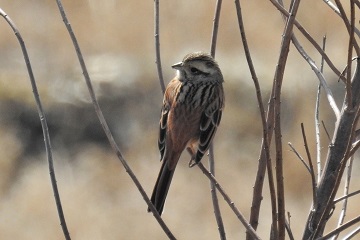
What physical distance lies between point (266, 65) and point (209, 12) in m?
1.58

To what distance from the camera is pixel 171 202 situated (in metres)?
13.3

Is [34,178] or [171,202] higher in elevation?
[34,178]

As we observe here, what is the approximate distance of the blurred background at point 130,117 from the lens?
42.9 feet

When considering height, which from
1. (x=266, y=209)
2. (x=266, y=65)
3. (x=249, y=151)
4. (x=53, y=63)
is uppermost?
(x=53, y=63)

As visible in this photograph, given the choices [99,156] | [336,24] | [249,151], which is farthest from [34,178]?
[336,24]

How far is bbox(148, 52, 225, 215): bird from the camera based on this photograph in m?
5.44

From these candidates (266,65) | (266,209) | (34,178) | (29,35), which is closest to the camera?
(266,209)

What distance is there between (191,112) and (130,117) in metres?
8.63

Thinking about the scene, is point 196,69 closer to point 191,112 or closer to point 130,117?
point 191,112

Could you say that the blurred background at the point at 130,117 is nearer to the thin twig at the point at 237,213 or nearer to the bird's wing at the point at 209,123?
the bird's wing at the point at 209,123

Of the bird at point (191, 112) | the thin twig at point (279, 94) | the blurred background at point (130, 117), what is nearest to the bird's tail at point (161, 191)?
the bird at point (191, 112)

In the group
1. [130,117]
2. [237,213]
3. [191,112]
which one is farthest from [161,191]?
[130,117]

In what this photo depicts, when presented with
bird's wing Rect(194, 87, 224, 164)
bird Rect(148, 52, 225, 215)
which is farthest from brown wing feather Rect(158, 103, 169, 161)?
bird's wing Rect(194, 87, 224, 164)

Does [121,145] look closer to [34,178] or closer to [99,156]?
[99,156]
